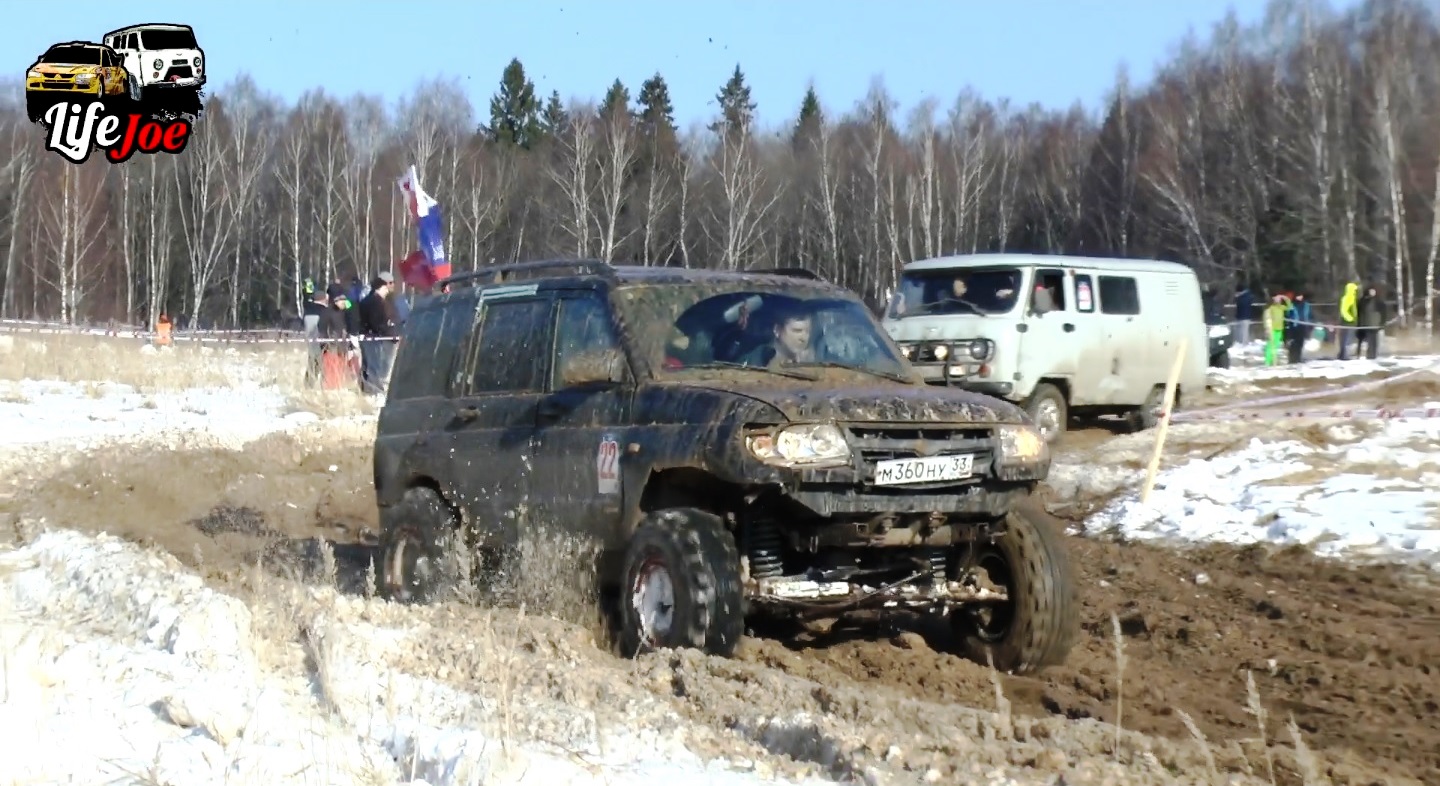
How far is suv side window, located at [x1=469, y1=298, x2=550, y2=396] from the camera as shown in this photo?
8086mm

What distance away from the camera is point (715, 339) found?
750 cm

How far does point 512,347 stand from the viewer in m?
8.30

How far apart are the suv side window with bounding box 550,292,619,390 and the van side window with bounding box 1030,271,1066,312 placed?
8796 millimetres

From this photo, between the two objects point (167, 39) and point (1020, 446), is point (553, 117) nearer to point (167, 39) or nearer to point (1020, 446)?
point (167, 39)

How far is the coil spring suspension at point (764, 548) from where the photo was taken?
6.75m


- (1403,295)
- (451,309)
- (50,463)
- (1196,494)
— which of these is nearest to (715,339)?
(451,309)

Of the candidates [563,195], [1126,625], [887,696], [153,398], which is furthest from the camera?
[563,195]

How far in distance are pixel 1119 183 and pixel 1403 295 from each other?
1819cm

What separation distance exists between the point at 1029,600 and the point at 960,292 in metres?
9.24

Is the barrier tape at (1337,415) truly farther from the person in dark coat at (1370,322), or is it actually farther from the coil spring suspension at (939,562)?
the person in dark coat at (1370,322)

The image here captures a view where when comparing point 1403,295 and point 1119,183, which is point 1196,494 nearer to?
point 1403,295

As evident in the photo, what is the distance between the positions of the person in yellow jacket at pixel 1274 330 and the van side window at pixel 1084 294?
1514 cm

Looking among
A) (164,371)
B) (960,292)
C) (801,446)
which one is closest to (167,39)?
(164,371)

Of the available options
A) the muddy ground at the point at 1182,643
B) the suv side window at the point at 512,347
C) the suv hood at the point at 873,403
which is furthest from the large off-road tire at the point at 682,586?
the suv side window at the point at 512,347
